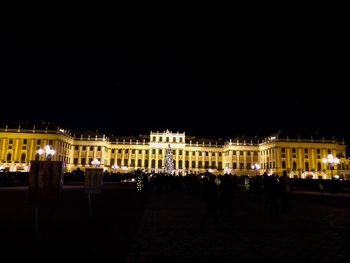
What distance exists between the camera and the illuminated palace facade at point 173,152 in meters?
82.2

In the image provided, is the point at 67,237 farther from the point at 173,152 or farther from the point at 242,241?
the point at 173,152

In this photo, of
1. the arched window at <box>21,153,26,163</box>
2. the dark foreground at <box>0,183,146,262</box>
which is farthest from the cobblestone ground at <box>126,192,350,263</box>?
the arched window at <box>21,153,26,163</box>

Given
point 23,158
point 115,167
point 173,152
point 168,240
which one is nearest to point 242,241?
point 168,240

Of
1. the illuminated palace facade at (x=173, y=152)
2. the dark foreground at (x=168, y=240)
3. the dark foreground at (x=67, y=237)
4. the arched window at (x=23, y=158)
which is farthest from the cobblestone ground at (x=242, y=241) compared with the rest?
the arched window at (x=23, y=158)

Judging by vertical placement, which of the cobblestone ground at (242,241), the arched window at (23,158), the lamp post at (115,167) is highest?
the arched window at (23,158)

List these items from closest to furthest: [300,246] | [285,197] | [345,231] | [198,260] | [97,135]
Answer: [198,260], [300,246], [345,231], [285,197], [97,135]

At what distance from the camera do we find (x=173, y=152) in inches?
3846

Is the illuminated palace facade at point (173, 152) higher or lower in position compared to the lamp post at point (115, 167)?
higher

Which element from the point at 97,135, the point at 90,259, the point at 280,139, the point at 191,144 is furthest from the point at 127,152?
the point at 90,259

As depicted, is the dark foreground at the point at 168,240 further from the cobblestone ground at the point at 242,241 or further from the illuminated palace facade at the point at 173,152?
the illuminated palace facade at the point at 173,152

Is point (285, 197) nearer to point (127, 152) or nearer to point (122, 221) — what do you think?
point (122, 221)

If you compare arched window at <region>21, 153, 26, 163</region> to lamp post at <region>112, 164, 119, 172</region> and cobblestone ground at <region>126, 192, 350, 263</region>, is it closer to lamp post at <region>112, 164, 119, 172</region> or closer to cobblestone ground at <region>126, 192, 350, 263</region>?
lamp post at <region>112, 164, 119, 172</region>

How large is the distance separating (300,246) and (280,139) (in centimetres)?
8501

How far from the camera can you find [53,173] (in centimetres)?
818
